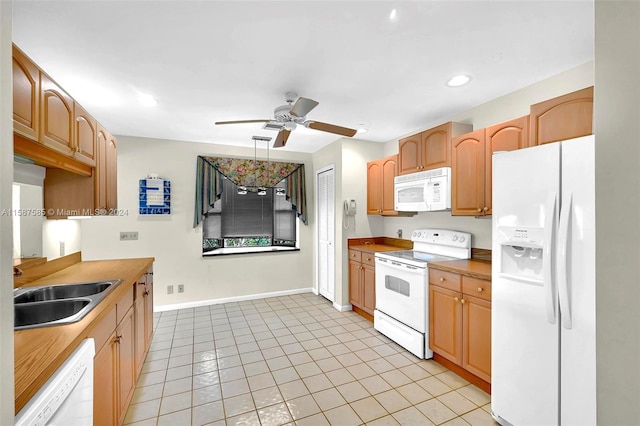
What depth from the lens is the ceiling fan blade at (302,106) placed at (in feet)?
7.14

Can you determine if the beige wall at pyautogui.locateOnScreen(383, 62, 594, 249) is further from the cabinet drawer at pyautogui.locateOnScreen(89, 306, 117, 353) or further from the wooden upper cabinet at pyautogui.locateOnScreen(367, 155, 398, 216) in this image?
the cabinet drawer at pyautogui.locateOnScreen(89, 306, 117, 353)

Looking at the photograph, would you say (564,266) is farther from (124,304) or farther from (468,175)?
(124,304)

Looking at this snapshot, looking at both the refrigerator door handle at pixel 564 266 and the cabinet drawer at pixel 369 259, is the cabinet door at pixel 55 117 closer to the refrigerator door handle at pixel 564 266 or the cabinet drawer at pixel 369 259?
the refrigerator door handle at pixel 564 266

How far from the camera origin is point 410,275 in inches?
117

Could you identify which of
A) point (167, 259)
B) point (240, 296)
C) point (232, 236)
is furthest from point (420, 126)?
point (167, 259)

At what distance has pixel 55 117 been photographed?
178 cm

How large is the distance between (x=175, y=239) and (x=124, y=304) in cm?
245

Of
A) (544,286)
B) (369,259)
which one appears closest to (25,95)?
(544,286)

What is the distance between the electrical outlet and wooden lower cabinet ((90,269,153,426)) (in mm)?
1739

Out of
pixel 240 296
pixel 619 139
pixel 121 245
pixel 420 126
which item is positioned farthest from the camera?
pixel 240 296

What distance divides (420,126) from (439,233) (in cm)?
140

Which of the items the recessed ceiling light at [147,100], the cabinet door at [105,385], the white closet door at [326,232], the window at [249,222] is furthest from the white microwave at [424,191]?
the cabinet door at [105,385]

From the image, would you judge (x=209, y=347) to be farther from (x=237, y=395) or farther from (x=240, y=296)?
(x=240, y=296)

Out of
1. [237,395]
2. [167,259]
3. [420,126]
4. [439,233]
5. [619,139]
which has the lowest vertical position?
[237,395]
